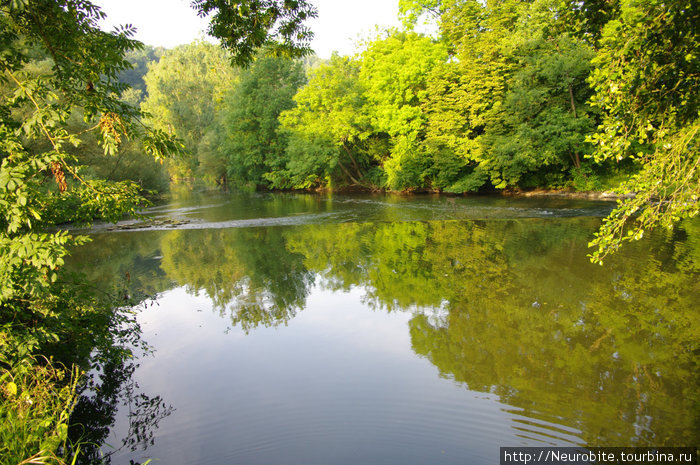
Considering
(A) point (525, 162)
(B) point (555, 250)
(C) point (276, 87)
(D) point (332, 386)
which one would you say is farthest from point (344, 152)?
(D) point (332, 386)

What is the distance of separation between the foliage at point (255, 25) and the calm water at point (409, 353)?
5.18 metres

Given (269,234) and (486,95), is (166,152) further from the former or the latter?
(486,95)

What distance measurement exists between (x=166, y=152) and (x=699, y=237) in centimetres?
1529

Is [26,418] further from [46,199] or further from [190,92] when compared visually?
[190,92]

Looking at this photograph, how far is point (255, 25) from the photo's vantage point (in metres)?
7.25

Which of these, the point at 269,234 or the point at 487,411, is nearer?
the point at 487,411

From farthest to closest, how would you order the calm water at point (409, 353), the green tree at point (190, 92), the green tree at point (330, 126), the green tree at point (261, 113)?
the green tree at point (190, 92), the green tree at point (261, 113), the green tree at point (330, 126), the calm water at point (409, 353)

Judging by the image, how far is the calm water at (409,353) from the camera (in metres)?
4.72

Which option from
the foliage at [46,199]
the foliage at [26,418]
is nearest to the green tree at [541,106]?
the foliage at [46,199]

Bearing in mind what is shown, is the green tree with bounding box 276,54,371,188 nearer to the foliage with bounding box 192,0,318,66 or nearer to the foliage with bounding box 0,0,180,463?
the foliage with bounding box 192,0,318,66

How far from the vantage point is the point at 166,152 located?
5.12 metres

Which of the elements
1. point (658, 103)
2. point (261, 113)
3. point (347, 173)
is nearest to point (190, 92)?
point (261, 113)

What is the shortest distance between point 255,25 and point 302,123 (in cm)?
2914

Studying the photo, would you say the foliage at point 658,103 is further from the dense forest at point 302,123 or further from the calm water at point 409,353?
the calm water at point 409,353
